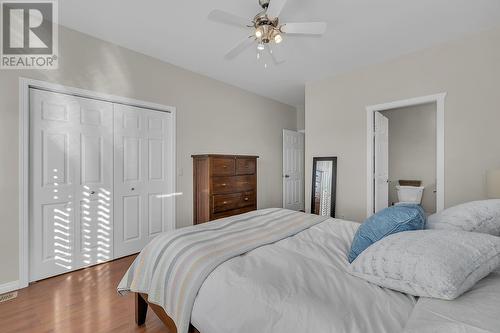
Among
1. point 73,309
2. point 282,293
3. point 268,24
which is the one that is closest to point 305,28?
point 268,24

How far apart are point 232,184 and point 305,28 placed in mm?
2297

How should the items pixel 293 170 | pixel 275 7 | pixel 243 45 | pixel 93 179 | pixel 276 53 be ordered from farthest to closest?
pixel 293 170 → pixel 276 53 → pixel 93 179 → pixel 243 45 → pixel 275 7

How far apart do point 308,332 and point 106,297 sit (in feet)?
6.62

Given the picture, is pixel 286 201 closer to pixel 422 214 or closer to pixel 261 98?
pixel 261 98

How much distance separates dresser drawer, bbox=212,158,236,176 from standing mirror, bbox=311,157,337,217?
1471mm

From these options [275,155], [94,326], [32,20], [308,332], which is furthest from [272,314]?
[275,155]

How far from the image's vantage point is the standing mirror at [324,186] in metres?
3.77

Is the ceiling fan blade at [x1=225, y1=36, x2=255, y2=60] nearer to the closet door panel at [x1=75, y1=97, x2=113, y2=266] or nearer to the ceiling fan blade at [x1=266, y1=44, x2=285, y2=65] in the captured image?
the ceiling fan blade at [x1=266, y1=44, x2=285, y2=65]

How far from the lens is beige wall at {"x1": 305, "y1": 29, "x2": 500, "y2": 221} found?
8.36 ft

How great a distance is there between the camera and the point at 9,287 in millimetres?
2115

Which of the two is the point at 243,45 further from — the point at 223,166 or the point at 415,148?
the point at 415,148

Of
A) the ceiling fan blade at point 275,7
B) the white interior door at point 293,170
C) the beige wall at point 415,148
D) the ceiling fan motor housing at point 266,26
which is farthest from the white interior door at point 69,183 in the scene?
the beige wall at point 415,148

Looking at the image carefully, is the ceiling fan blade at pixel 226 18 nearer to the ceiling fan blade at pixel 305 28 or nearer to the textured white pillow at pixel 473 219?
the ceiling fan blade at pixel 305 28

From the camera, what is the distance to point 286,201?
16.9ft
